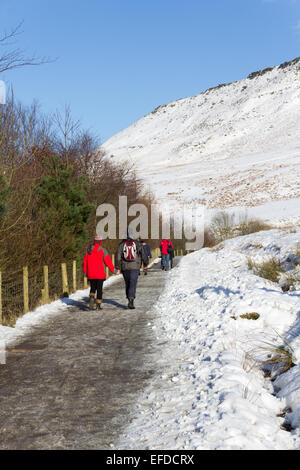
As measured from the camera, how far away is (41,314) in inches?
457

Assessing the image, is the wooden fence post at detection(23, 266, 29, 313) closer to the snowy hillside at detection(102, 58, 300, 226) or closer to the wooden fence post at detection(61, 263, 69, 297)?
the wooden fence post at detection(61, 263, 69, 297)

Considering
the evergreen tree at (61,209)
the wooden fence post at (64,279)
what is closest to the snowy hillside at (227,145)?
the evergreen tree at (61,209)

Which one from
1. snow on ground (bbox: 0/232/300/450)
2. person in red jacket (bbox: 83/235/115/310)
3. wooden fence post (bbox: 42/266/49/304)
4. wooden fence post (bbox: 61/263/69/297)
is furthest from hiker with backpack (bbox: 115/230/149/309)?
wooden fence post (bbox: 61/263/69/297)

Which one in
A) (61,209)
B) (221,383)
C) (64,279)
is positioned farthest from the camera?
(61,209)

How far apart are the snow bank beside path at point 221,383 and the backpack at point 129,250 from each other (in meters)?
2.00

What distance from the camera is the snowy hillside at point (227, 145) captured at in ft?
256

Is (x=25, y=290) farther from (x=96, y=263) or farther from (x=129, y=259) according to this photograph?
(x=129, y=259)

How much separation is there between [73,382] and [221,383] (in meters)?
1.90

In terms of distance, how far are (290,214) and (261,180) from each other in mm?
23431

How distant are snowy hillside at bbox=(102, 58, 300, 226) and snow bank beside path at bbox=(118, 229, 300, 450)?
27.6m

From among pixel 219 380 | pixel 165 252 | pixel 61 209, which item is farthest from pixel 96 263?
pixel 165 252

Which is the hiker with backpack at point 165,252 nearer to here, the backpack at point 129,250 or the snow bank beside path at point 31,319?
the snow bank beside path at point 31,319

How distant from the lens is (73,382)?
6.04 metres
